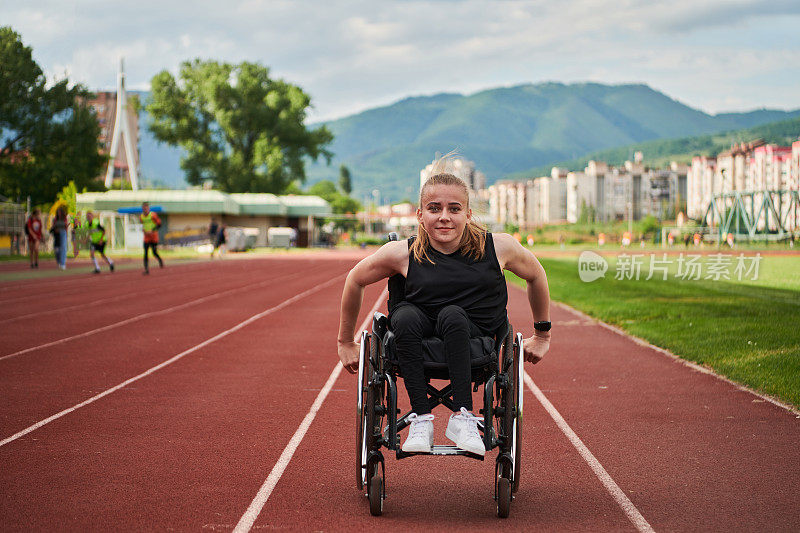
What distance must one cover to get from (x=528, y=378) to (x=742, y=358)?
2.34 metres

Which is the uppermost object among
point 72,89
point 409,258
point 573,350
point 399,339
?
point 72,89

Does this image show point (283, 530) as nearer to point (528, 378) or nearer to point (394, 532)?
point (394, 532)

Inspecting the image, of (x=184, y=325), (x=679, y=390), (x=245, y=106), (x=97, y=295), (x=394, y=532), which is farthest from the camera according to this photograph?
(x=245, y=106)

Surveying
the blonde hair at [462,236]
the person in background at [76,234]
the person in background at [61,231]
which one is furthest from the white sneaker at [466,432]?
the person in background at [76,234]

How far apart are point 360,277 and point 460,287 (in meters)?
0.48

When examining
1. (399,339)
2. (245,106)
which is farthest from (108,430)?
(245,106)

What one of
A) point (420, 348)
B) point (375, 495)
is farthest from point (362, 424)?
point (420, 348)

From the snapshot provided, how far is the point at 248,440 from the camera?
17.3 ft

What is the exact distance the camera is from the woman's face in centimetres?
380

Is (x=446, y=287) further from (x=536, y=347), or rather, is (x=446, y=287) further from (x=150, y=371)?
(x=150, y=371)

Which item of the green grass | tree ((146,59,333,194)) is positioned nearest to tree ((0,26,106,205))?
tree ((146,59,333,194))

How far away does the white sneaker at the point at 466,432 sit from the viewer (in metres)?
3.47

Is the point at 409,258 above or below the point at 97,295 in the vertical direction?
above

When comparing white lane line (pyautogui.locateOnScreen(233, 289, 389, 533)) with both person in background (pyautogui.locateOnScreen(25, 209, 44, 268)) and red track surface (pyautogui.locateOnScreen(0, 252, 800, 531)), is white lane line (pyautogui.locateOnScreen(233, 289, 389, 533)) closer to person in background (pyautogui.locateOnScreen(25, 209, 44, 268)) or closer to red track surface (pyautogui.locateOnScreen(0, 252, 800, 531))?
red track surface (pyautogui.locateOnScreen(0, 252, 800, 531))
